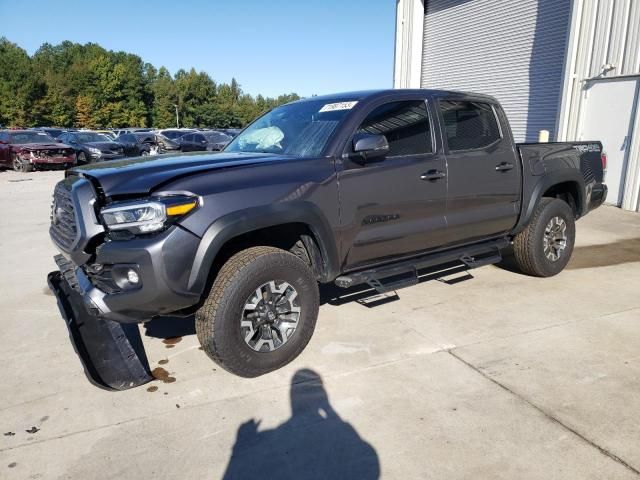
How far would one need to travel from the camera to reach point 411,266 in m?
4.01

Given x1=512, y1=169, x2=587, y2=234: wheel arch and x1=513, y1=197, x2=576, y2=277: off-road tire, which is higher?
x1=512, y1=169, x2=587, y2=234: wheel arch

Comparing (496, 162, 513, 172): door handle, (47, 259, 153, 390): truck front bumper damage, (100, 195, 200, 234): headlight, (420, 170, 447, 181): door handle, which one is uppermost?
(496, 162, 513, 172): door handle

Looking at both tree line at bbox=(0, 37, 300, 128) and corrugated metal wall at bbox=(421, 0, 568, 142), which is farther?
tree line at bbox=(0, 37, 300, 128)

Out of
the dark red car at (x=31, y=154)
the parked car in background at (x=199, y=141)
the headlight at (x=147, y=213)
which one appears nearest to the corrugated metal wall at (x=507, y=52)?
the parked car in background at (x=199, y=141)

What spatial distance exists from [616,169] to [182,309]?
9.74m

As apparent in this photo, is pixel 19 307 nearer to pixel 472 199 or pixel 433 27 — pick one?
pixel 472 199

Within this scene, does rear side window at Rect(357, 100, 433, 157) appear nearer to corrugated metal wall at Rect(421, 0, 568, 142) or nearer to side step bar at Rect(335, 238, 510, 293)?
side step bar at Rect(335, 238, 510, 293)

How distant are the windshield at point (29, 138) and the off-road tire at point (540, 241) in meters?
19.2

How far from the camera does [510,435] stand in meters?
2.61

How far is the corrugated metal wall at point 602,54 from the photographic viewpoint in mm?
9188

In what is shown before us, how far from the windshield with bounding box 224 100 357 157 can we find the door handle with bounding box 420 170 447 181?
0.82m

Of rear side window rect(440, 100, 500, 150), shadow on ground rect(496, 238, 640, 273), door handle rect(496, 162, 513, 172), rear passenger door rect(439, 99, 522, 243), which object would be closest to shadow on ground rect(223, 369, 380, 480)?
rear passenger door rect(439, 99, 522, 243)

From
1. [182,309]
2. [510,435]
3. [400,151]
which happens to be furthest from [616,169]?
[182,309]

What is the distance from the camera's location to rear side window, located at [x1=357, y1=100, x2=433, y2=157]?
385 cm
